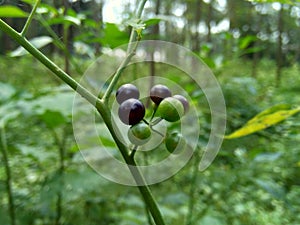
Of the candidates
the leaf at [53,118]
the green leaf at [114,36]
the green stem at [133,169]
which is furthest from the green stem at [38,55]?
the leaf at [53,118]

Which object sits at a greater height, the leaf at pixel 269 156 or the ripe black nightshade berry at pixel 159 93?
the ripe black nightshade berry at pixel 159 93

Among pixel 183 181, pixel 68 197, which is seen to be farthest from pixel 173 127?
pixel 183 181

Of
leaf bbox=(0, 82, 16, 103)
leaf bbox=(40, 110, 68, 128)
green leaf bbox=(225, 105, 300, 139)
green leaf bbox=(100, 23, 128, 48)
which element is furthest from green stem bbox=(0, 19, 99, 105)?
leaf bbox=(0, 82, 16, 103)

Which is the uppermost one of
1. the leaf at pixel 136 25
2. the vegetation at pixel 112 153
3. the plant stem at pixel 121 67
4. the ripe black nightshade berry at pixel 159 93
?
the leaf at pixel 136 25

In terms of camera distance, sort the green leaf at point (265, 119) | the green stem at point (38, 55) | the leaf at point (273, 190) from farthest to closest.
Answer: the leaf at point (273, 190)
the green leaf at point (265, 119)
the green stem at point (38, 55)

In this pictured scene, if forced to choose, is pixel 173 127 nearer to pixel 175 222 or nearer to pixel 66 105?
pixel 66 105

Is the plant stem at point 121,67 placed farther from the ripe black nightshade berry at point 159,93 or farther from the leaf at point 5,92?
the leaf at point 5,92

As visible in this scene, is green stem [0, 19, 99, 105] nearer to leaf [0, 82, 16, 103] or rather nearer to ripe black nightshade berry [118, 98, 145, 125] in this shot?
ripe black nightshade berry [118, 98, 145, 125]
